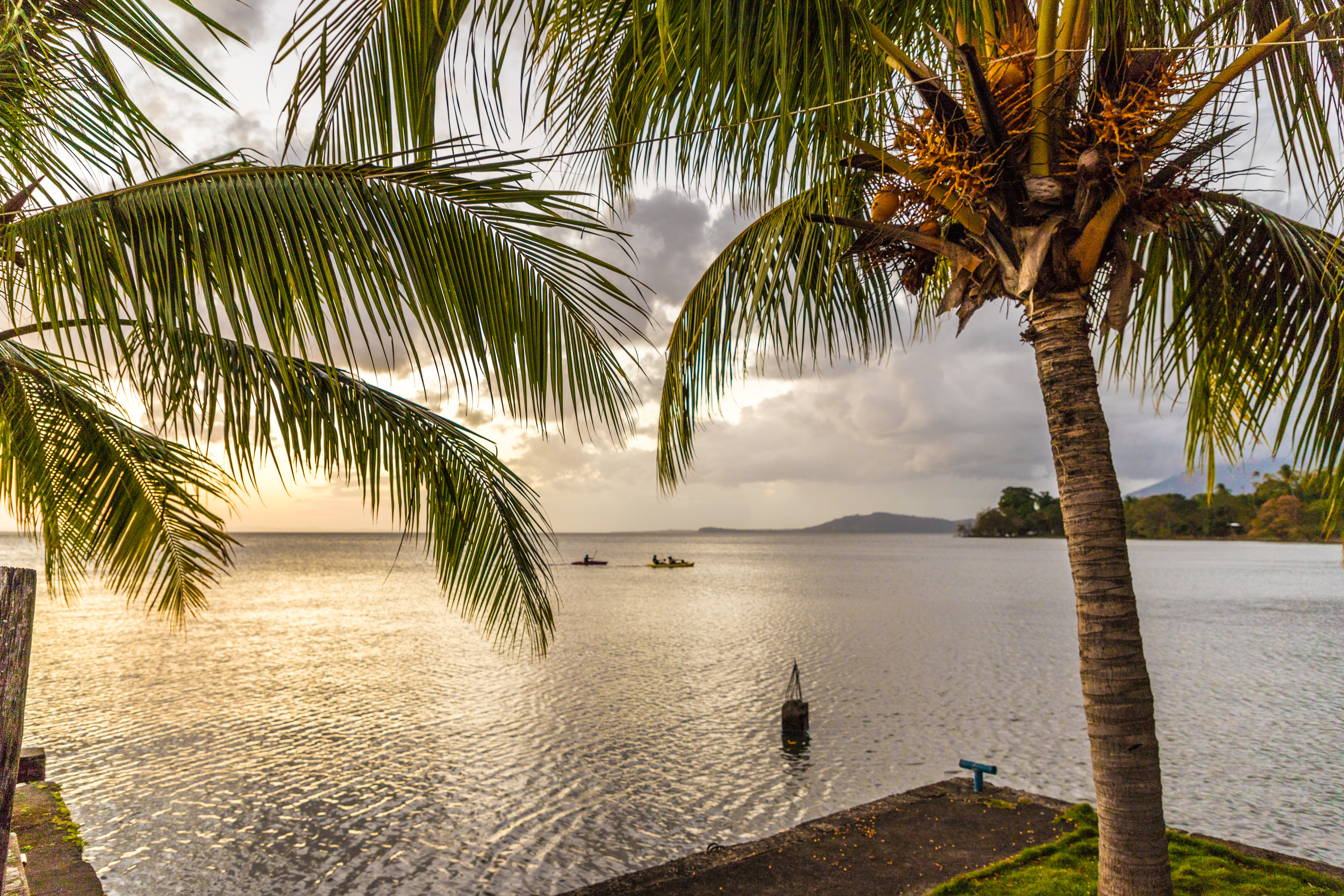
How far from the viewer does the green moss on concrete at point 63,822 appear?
253 inches

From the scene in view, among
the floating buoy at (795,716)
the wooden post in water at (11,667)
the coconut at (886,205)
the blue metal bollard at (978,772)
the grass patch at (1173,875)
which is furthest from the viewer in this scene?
the floating buoy at (795,716)

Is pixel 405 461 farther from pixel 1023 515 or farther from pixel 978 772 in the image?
pixel 1023 515

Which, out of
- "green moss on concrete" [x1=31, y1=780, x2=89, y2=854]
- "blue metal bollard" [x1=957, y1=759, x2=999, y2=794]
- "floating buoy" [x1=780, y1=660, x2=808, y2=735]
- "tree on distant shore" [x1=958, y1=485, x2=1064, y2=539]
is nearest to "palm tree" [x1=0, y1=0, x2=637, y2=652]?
"green moss on concrete" [x1=31, y1=780, x2=89, y2=854]

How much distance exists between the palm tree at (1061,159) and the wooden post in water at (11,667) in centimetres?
210

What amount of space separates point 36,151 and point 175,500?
3.36 m

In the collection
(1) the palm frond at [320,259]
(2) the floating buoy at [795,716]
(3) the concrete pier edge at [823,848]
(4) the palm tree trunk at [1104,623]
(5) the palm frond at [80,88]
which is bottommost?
(2) the floating buoy at [795,716]

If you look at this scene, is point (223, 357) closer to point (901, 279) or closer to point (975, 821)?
point (901, 279)

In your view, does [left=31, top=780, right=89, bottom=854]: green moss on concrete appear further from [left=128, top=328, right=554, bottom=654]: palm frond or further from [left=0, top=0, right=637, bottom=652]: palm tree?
[left=0, top=0, right=637, bottom=652]: palm tree

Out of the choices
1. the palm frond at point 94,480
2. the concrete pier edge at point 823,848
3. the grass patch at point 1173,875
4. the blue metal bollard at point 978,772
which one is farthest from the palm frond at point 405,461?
the blue metal bollard at point 978,772

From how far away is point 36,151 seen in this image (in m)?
2.74

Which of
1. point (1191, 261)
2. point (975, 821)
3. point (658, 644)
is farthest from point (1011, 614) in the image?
point (1191, 261)

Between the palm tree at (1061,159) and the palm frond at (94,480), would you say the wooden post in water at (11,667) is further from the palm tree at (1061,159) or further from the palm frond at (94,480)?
the palm frond at (94,480)

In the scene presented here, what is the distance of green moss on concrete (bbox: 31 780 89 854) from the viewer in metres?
6.42

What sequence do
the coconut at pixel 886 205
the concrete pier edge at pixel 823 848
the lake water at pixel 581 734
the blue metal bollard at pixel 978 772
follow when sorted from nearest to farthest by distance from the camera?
the coconut at pixel 886 205 < the concrete pier edge at pixel 823 848 < the blue metal bollard at pixel 978 772 < the lake water at pixel 581 734
